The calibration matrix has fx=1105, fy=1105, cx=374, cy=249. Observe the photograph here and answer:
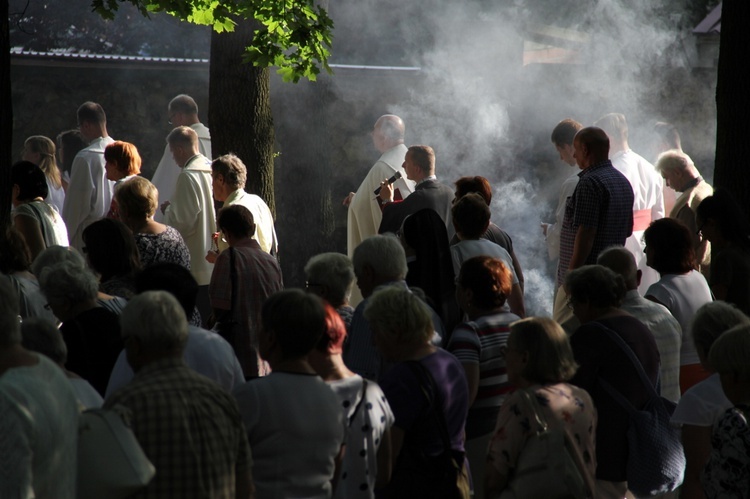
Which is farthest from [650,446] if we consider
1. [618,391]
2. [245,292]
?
[245,292]

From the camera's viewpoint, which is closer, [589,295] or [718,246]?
[589,295]

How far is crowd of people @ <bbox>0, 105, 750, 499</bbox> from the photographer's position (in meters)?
3.59

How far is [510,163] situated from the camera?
15039mm

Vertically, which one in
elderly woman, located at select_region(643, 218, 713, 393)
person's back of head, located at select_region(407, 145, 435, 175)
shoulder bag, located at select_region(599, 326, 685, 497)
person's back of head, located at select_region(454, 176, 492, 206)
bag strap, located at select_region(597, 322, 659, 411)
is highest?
person's back of head, located at select_region(407, 145, 435, 175)

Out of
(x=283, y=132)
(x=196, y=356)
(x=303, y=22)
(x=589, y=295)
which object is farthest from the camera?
(x=283, y=132)

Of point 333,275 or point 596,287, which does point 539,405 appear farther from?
point 333,275

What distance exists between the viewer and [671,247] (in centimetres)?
620

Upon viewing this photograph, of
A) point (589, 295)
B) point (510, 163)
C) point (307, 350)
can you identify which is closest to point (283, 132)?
point (510, 163)

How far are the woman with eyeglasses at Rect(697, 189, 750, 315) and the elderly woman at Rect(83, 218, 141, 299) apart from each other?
335 centimetres

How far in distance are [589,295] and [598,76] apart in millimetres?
11080

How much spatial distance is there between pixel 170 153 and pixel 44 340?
19.4 feet

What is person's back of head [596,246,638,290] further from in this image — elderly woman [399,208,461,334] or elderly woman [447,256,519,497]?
elderly woman [399,208,461,334]

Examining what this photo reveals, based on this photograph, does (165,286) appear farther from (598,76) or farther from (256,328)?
(598,76)

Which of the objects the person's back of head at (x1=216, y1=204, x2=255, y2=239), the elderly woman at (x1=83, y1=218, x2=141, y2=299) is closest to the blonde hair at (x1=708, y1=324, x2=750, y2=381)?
the elderly woman at (x1=83, y1=218, x2=141, y2=299)
